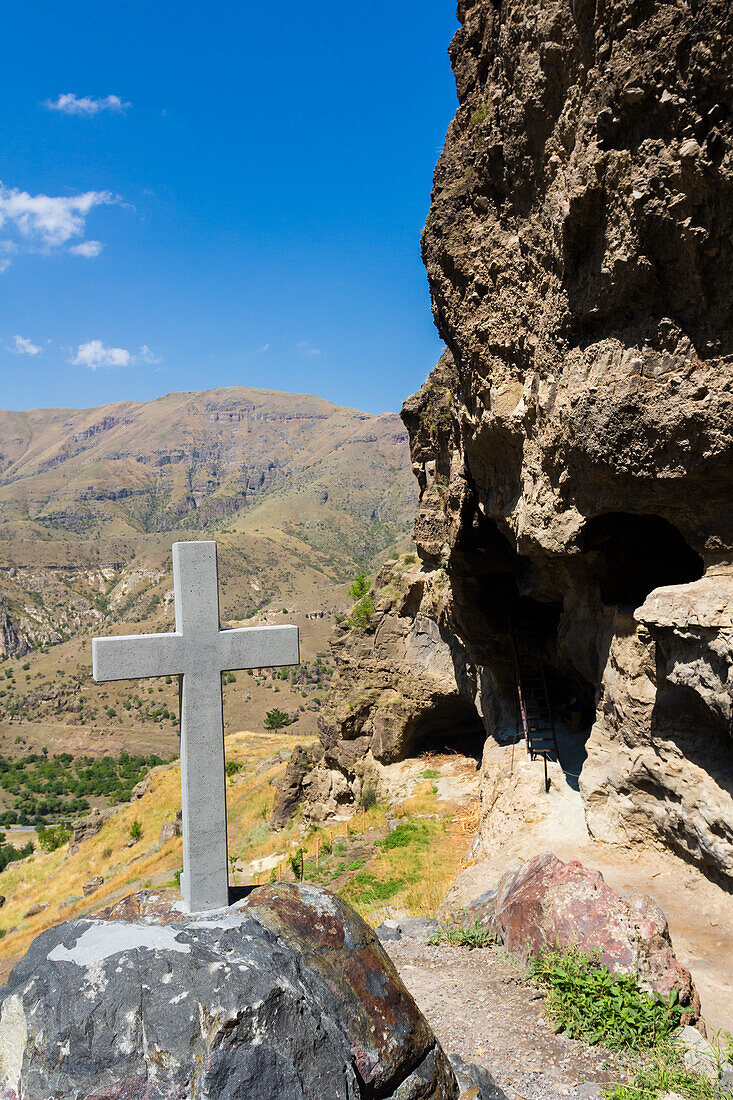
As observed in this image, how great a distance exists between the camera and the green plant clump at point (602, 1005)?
5.41 meters

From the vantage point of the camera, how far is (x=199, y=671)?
224 inches

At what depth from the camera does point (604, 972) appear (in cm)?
580

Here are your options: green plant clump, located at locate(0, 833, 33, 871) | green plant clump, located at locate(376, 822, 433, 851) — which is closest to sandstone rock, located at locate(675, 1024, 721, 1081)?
green plant clump, located at locate(376, 822, 433, 851)

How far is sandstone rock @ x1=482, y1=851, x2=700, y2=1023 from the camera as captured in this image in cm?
579

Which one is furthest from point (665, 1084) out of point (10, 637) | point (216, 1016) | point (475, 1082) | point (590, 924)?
point (10, 637)

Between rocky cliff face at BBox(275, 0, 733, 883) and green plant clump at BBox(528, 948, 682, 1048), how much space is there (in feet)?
7.69

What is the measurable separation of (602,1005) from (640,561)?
22.6 feet

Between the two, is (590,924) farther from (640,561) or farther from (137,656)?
(640,561)

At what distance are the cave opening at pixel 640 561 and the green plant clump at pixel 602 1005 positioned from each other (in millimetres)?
5824

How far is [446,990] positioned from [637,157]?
894 centimetres

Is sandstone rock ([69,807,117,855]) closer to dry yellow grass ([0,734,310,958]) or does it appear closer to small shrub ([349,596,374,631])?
dry yellow grass ([0,734,310,958])

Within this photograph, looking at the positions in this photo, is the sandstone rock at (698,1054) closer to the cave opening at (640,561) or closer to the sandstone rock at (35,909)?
the cave opening at (640,561)

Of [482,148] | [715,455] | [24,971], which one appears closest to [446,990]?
[24,971]

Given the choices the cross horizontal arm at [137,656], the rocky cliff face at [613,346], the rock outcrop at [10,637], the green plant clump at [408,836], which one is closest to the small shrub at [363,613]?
the green plant clump at [408,836]
